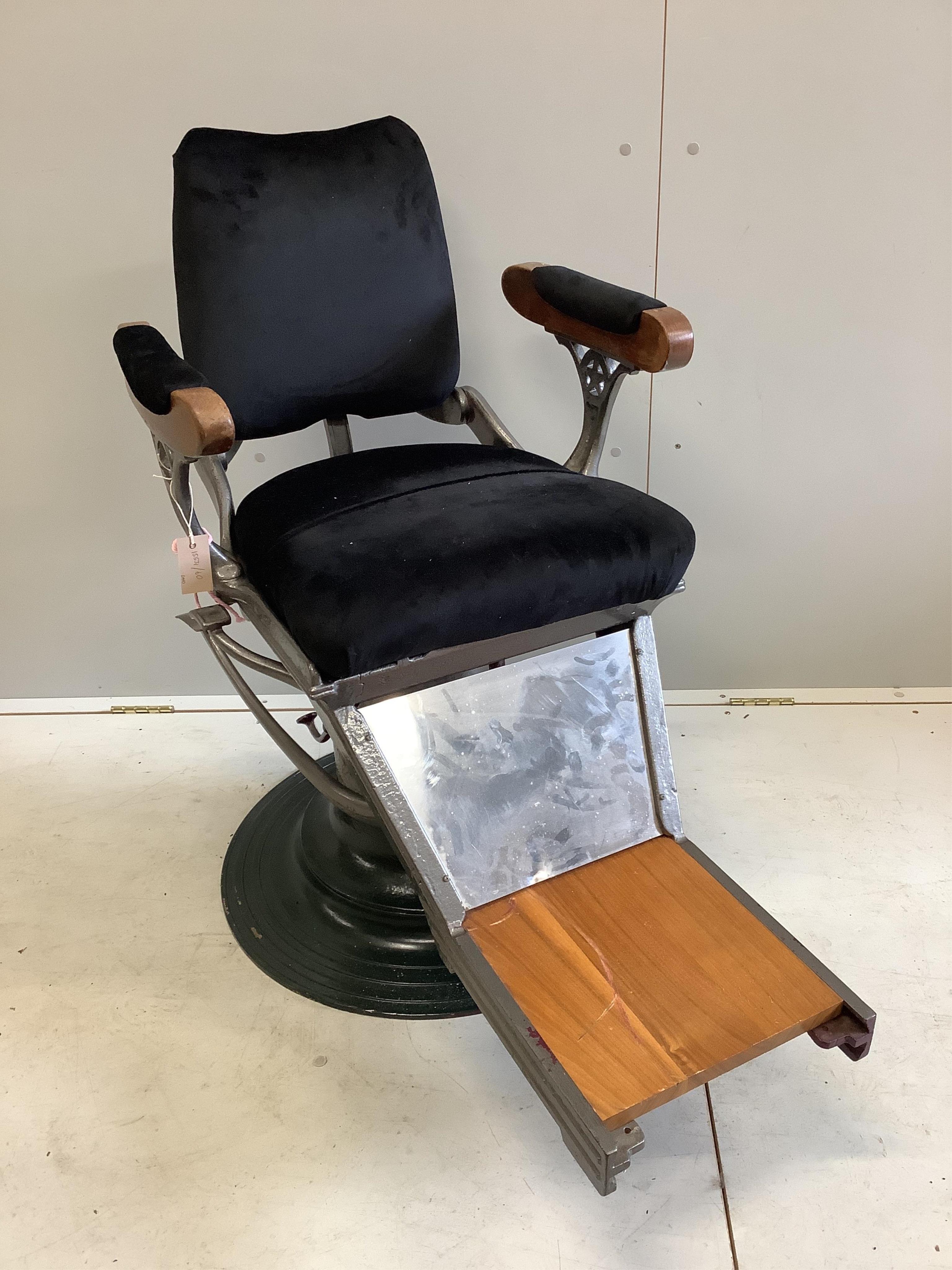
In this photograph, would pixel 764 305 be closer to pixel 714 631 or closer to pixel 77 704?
pixel 714 631

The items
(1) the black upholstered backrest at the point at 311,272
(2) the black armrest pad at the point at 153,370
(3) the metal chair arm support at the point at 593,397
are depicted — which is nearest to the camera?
(2) the black armrest pad at the point at 153,370

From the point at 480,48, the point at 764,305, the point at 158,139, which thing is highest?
the point at 480,48

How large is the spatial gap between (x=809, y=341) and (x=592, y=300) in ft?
2.25

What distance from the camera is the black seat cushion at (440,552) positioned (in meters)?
1.12

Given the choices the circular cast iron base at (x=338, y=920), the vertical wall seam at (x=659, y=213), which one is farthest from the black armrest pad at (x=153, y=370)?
the vertical wall seam at (x=659, y=213)

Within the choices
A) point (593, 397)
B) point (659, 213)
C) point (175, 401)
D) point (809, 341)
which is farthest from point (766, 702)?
point (175, 401)

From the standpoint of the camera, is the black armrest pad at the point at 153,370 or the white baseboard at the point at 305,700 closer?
the black armrest pad at the point at 153,370

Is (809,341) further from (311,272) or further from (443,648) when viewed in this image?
(443,648)

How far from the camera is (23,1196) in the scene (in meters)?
1.17

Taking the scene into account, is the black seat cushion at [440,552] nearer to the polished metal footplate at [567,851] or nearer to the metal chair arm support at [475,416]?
the polished metal footplate at [567,851]

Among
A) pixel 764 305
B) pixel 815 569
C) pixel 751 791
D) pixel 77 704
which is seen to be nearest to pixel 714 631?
pixel 815 569

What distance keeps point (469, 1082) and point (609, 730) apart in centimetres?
51

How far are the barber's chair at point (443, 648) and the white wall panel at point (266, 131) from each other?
0.29 m

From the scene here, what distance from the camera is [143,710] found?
2152mm
